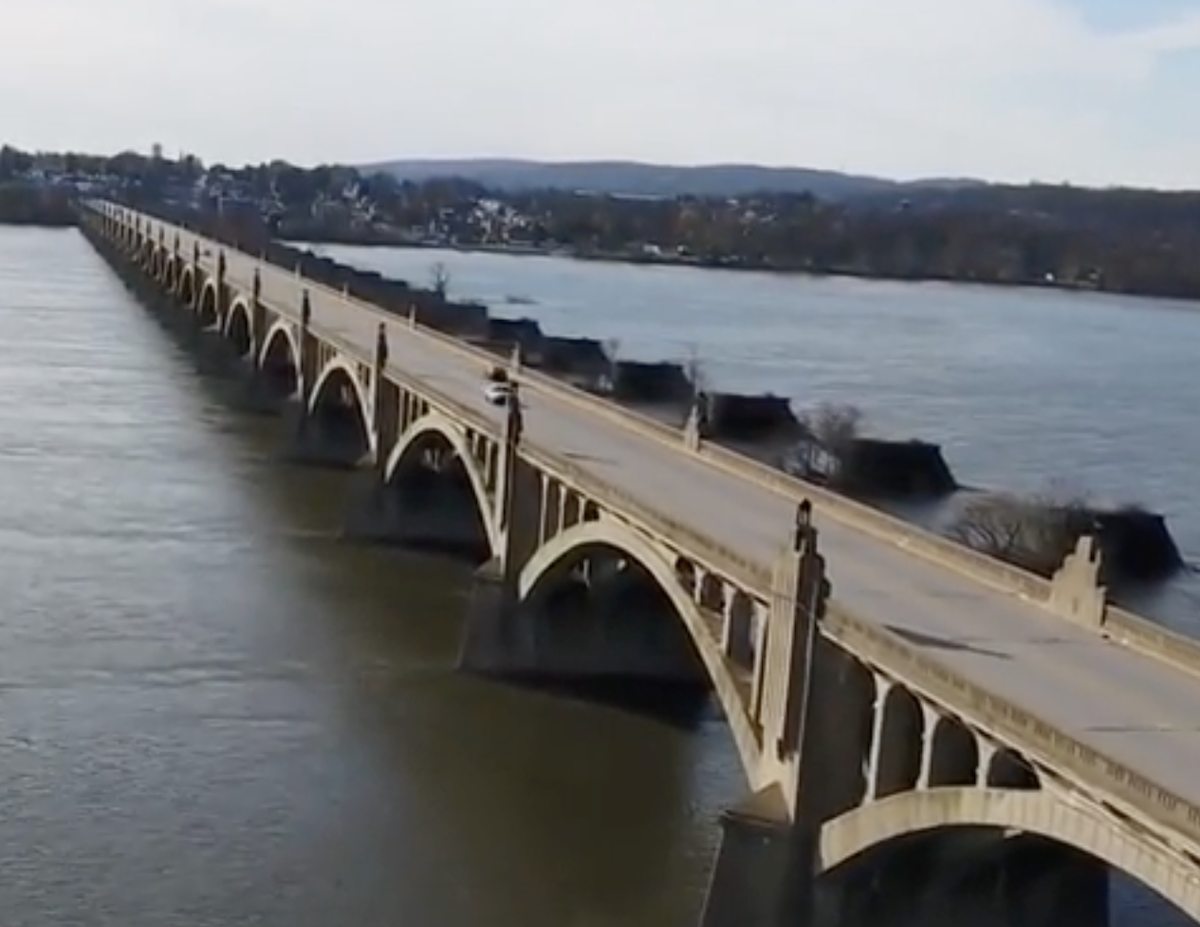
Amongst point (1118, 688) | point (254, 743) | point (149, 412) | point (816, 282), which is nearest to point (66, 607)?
point (254, 743)

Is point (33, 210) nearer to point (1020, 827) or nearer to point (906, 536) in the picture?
point (906, 536)

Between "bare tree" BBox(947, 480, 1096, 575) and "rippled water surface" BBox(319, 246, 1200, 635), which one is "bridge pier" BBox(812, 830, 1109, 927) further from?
"rippled water surface" BBox(319, 246, 1200, 635)

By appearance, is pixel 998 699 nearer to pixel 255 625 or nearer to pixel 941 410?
pixel 255 625

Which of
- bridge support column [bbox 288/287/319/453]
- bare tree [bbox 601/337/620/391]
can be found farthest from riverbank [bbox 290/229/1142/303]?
bridge support column [bbox 288/287/319/453]

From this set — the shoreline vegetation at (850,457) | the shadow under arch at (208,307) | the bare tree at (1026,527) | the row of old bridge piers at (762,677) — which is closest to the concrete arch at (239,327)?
the shadow under arch at (208,307)

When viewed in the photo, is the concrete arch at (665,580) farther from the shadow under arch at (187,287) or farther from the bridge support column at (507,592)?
the shadow under arch at (187,287)

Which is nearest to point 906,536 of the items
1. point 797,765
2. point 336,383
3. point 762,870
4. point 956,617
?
point 956,617
